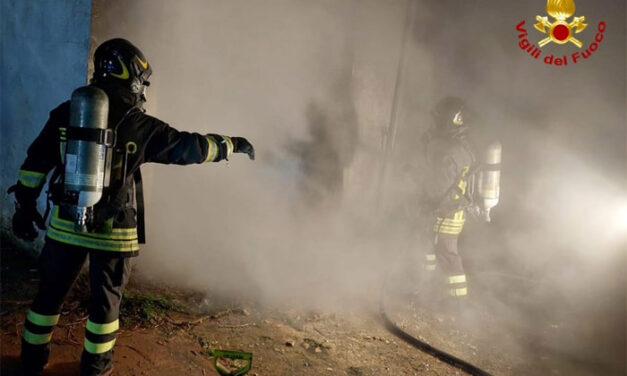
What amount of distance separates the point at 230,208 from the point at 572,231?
5074 millimetres

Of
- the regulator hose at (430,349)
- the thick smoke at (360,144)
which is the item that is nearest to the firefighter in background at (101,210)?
the thick smoke at (360,144)

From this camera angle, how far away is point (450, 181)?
489 cm

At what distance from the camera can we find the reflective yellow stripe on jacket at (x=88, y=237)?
241cm

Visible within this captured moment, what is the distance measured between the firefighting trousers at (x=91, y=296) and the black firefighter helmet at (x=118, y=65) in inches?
42.2

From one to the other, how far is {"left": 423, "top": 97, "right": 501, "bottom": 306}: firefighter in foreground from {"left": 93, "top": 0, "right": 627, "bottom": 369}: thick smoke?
352 mm

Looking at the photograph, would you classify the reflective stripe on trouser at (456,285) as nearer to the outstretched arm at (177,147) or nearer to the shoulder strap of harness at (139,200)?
the outstretched arm at (177,147)

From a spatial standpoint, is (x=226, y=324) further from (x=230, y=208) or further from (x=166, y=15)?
(x=166, y=15)

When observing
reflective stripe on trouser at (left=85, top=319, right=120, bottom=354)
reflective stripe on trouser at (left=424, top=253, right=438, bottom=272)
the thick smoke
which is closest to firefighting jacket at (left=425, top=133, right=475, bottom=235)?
the thick smoke

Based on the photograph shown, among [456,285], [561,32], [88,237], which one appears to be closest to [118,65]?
[88,237]

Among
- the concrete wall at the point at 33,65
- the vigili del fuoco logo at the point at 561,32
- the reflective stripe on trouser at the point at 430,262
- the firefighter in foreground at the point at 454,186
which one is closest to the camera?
the concrete wall at the point at 33,65

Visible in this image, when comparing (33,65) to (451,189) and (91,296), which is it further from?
(451,189)

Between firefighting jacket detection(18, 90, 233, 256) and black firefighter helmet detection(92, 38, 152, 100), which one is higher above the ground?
black firefighter helmet detection(92, 38, 152, 100)

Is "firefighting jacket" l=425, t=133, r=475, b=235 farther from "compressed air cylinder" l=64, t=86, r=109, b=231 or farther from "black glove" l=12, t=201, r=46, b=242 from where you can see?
"black glove" l=12, t=201, r=46, b=242

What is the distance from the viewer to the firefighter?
4863 millimetres
